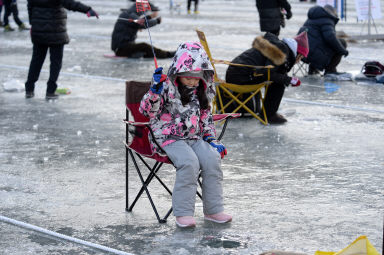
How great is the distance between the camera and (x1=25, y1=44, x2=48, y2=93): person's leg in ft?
34.0

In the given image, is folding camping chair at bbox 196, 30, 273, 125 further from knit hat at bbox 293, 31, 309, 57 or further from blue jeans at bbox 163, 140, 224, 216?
blue jeans at bbox 163, 140, 224, 216

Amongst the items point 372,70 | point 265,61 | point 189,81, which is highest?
point 189,81

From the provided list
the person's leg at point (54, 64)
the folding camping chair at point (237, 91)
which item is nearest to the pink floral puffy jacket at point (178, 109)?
the folding camping chair at point (237, 91)

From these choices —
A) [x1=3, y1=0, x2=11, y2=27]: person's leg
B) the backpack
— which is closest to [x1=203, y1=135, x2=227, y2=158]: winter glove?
the backpack

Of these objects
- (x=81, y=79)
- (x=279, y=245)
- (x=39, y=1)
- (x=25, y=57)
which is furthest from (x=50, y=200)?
(x=25, y=57)

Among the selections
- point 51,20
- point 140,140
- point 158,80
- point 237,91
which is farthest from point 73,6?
point 158,80

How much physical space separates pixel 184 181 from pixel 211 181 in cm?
21

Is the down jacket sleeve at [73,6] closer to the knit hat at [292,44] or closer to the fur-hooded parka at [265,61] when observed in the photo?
the fur-hooded parka at [265,61]

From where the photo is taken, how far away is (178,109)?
212 inches

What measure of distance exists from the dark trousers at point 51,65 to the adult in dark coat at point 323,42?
409cm

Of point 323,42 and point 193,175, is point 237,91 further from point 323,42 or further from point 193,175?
point 323,42

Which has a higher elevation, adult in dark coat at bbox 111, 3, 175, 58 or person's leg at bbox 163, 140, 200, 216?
person's leg at bbox 163, 140, 200, 216

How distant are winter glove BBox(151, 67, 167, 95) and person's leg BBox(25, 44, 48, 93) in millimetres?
5481

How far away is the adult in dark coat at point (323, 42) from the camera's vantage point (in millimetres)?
12203
